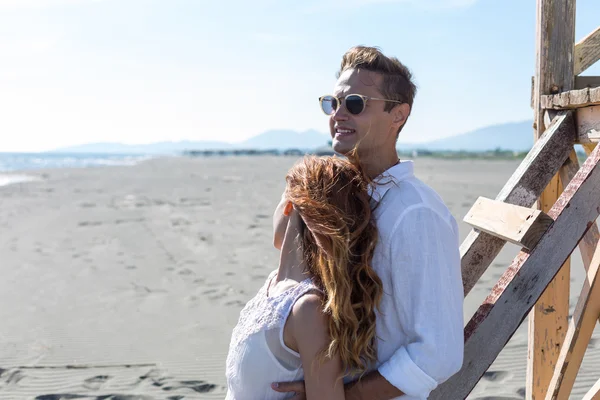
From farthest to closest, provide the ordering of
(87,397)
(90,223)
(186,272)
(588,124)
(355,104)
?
(90,223) → (186,272) → (87,397) → (588,124) → (355,104)

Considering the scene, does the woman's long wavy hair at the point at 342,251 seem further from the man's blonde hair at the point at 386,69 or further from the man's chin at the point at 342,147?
the man's blonde hair at the point at 386,69

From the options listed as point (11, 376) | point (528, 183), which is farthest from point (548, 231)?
point (11, 376)

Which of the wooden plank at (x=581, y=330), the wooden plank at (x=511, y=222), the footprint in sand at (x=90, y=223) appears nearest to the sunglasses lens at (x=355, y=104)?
the wooden plank at (x=511, y=222)

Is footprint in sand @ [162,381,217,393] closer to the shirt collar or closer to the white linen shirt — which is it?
the white linen shirt

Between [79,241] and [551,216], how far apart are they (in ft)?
31.1

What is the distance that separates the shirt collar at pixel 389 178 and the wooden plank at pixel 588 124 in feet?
3.37

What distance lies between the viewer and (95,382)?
451cm

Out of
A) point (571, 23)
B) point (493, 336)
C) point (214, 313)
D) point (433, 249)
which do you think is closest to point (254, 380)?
point (433, 249)

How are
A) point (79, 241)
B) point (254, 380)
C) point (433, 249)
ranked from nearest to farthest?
point (433, 249), point (254, 380), point (79, 241)

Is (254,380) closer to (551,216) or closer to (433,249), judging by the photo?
(433,249)

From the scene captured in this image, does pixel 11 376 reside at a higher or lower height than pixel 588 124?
lower

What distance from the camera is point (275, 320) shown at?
1766mm

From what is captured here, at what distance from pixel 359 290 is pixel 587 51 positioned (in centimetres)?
207

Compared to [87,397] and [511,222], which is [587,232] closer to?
[511,222]
